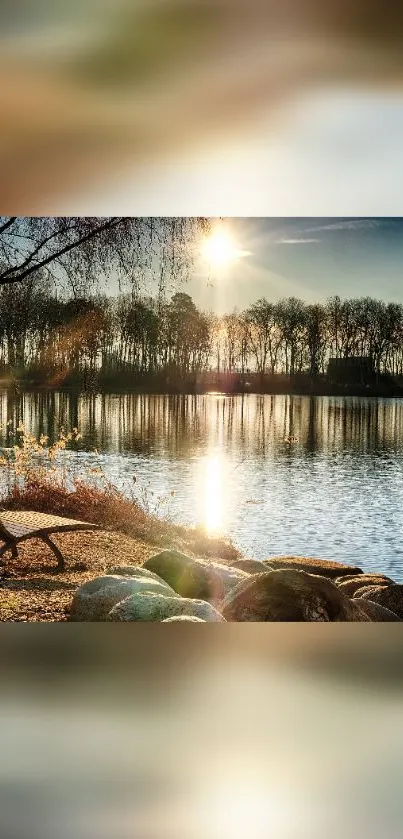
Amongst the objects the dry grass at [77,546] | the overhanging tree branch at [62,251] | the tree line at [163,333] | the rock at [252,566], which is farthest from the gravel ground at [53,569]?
the overhanging tree branch at [62,251]

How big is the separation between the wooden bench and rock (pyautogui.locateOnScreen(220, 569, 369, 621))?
0.93 meters

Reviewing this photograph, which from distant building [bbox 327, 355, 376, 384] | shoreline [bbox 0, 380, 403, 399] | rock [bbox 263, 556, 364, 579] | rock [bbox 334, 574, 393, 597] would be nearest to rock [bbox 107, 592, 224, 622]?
rock [bbox 263, 556, 364, 579]

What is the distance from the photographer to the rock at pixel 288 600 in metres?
6.12

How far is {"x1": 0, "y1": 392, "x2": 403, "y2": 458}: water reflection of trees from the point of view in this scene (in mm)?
6914

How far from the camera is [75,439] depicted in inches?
274

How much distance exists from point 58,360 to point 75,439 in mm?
559

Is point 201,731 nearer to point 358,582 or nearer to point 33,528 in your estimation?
point 33,528

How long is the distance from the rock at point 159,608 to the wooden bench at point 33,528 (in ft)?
1.43

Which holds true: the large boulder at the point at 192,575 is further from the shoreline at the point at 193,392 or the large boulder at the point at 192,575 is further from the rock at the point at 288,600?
the shoreline at the point at 193,392

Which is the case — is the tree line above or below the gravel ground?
above

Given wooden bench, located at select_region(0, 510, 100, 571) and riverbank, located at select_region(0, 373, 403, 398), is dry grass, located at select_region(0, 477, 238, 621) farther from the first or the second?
riverbank, located at select_region(0, 373, 403, 398)

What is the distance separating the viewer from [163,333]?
726 cm
